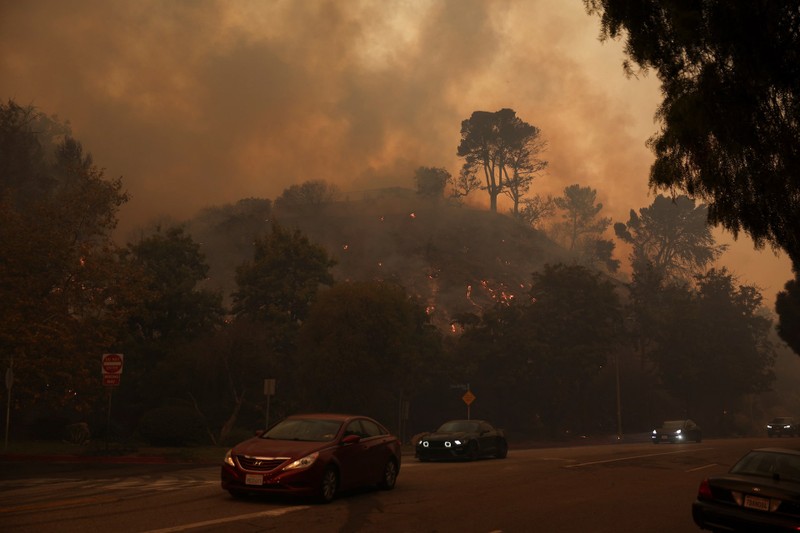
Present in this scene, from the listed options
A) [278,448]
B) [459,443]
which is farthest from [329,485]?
[459,443]

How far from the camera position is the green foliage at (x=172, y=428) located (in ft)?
101

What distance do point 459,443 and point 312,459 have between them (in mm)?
12480

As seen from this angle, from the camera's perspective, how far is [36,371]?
1202 inches

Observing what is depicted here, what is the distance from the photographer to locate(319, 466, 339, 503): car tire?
13.3m

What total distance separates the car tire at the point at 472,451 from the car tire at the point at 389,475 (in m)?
9.27

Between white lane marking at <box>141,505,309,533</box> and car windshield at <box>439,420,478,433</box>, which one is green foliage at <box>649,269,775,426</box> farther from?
white lane marking at <box>141,505,309,533</box>

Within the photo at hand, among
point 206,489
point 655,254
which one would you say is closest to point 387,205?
point 655,254

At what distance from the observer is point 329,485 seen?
533 inches

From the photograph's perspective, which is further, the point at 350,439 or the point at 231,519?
the point at 350,439

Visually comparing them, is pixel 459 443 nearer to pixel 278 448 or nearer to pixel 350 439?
pixel 350 439

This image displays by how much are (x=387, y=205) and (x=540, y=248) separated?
109ft

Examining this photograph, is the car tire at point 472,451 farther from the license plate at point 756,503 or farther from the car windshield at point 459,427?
the license plate at point 756,503

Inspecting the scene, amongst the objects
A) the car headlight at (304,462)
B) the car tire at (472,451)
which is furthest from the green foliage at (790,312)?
the car headlight at (304,462)

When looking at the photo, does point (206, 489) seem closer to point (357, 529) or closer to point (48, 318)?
point (357, 529)
